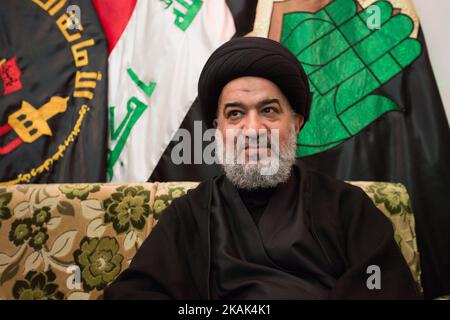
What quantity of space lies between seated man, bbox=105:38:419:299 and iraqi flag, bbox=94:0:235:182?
1.84 feet

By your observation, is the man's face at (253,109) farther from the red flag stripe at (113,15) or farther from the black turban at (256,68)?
the red flag stripe at (113,15)

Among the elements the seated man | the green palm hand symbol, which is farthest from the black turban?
the green palm hand symbol

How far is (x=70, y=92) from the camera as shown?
2.09 m

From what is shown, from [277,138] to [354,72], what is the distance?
818 mm

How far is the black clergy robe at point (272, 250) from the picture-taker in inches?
46.0

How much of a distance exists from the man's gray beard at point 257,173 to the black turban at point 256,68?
226mm

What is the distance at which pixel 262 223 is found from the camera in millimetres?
1316

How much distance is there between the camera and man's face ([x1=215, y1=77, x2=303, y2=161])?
1399 millimetres

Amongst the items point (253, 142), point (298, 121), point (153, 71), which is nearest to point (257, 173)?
point (253, 142)

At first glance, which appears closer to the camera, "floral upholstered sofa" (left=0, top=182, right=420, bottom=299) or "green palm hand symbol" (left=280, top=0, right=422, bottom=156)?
"floral upholstered sofa" (left=0, top=182, right=420, bottom=299)

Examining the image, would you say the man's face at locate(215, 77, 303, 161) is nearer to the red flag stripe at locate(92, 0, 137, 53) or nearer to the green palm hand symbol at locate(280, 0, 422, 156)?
the green palm hand symbol at locate(280, 0, 422, 156)

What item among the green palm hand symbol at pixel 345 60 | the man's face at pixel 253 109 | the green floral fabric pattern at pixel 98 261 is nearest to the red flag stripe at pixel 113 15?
the green palm hand symbol at pixel 345 60

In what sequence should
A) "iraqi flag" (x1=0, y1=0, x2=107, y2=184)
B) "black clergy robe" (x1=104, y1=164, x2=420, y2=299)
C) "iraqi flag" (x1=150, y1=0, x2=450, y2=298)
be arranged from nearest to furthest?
1. "black clergy robe" (x1=104, y1=164, x2=420, y2=299)
2. "iraqi flag" (x1=150, y1=0, x2=450, y2=298)
3. "iraqi flag" (x1=0, y1=0, x2=107, y2=184)

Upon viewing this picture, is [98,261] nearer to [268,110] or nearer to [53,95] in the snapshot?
[268,110]
